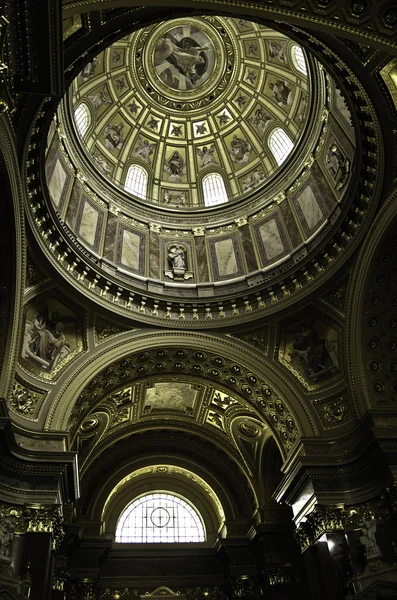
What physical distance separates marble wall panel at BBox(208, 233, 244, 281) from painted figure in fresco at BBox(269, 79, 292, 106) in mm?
5611

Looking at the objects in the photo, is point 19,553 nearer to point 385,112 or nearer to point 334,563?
point 334,563

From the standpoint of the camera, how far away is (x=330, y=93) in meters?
19.1

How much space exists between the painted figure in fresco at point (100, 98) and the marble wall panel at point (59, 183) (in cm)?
407

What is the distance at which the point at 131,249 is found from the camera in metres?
21.9

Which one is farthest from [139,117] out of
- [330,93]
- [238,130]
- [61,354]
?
[61,354]

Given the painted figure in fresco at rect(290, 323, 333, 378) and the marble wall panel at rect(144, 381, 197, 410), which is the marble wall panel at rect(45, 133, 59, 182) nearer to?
the marble wall panel at rect(144, 381, 197, 410)

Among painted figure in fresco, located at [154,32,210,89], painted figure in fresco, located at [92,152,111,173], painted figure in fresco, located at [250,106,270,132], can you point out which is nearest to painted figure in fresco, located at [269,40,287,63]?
painted figure in fresco, located at [250,106,270,132]

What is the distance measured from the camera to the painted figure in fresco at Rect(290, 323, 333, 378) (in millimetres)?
19703

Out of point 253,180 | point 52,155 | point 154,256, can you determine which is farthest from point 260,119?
point 52,155

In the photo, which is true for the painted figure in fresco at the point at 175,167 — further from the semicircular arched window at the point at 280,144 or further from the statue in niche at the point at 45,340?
the statue in niche at the point at 45,340

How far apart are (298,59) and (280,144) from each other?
10.8 feet

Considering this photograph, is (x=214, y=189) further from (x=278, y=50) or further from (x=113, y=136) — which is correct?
(x=278, y=50)

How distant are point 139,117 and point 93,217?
19.8 ft

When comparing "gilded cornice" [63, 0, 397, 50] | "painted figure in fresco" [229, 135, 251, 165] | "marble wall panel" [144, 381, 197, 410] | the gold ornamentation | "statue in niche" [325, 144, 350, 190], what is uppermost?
"painted figure in fresco" [229, 135, 251, 165]
